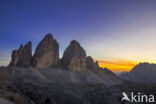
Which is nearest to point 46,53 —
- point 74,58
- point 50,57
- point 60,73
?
point 50,57

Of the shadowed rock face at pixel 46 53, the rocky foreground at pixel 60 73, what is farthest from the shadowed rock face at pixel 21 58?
the shadowed rock face at pixel 46 53

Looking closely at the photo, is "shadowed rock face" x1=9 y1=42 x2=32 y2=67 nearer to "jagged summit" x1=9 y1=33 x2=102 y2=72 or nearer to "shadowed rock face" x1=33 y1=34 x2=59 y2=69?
"jagged summit" x1=9 y1=33 x2=102 y2=72

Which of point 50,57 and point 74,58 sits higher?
point 74,58

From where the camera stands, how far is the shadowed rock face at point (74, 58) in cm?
14526

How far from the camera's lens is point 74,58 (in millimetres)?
149500

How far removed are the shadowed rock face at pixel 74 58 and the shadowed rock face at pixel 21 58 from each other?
39386 millimetres

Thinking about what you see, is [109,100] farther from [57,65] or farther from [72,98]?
[57,65]

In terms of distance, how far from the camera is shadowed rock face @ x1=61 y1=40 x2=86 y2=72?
477 feet

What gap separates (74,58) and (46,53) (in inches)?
1257

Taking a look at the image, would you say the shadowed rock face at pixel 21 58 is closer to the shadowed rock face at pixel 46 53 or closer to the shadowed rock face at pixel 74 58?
the shadowed rock face at pixel 46 53

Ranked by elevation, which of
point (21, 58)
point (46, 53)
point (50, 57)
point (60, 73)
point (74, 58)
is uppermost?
point (46, 53)

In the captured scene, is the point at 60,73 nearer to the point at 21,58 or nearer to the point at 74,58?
the point at 74,58

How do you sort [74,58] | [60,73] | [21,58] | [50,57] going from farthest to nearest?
[74,58]
[50,57]
[60,73]
[21,58]

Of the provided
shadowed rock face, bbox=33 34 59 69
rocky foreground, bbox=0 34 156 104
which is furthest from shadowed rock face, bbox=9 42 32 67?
shadowed rock face, bbox=33 34 59 69
